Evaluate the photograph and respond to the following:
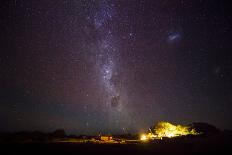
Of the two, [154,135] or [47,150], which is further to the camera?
[154,135]

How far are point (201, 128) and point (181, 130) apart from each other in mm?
3510

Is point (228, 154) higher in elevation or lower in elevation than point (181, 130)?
lower

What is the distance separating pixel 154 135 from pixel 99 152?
83.6 feet

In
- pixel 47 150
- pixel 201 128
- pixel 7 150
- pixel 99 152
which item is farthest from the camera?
pixel 201 128

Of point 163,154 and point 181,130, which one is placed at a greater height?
point 181,130

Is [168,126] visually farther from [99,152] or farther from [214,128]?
[99,152]

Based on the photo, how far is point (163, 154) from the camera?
17.9 meters

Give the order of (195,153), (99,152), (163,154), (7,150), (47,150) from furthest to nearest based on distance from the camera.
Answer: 1. (195,153)
2. (163,154)
3. (99,152)
4. (47,150)
5. (7,150)

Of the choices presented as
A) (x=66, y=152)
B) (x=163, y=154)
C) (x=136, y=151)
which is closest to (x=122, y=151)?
(x=136, y=151)

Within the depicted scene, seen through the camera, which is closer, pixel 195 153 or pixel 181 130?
pixel 195 153

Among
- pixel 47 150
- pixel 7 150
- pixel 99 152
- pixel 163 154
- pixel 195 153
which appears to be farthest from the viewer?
pixel 195 153

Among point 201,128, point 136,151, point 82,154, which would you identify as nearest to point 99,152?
point 82,154

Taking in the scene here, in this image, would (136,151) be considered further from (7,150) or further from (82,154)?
(7,150)

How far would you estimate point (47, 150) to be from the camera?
15750 millimetres
